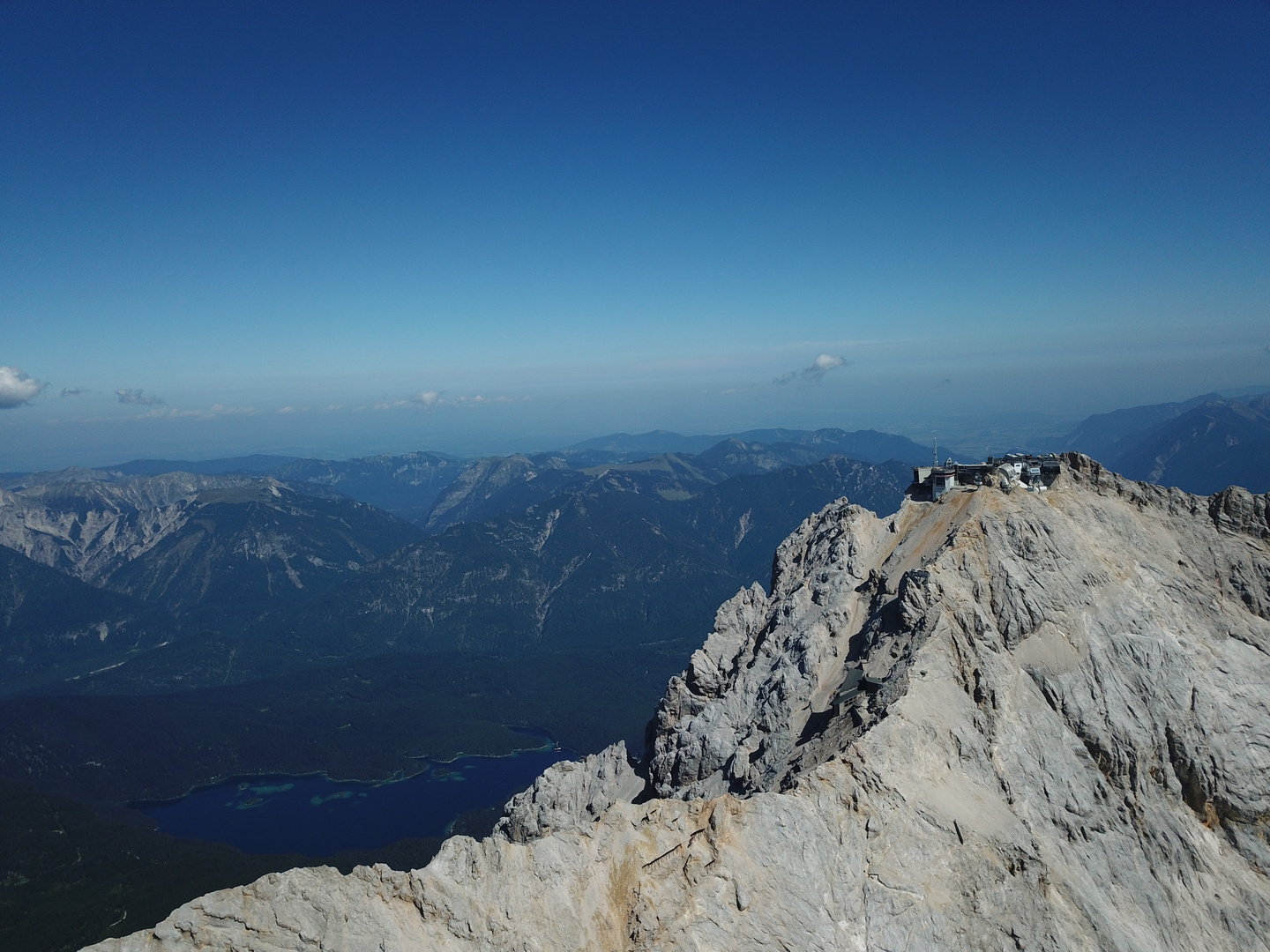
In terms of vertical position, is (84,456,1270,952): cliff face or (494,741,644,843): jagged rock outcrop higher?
(84,456,1270,952): cliff face

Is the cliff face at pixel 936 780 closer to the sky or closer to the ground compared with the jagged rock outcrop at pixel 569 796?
closer to the sky

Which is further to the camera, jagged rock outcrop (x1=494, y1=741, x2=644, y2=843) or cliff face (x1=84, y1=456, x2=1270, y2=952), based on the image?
jagged rock outcrop (x1=494, y1=741, x2=644, y2=843)

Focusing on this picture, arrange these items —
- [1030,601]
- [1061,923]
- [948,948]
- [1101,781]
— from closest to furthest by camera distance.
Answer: [948,948] → [1061,923] → [1101,781] → [1030,601]

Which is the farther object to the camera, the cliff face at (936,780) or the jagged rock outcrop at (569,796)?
the jagged rock outcrop at (569,796)

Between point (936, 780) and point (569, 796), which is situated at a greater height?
point (936, 780)

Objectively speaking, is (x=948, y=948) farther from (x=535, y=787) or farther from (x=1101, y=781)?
(x=535, y=787)

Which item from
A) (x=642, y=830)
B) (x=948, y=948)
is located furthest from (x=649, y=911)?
(x=948, y=948)

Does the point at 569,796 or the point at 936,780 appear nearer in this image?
the point at 936,780

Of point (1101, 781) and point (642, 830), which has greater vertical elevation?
point (642, 830)
